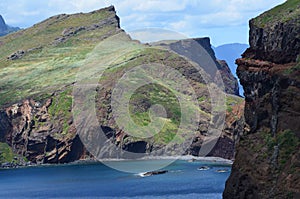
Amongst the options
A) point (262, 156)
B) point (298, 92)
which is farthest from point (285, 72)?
point (262, 156)

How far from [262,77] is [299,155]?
23.9 meters

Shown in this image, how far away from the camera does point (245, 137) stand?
14800 cm

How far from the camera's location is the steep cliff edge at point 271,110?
429 feet

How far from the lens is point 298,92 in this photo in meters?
131

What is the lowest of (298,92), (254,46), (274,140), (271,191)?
(271,191)

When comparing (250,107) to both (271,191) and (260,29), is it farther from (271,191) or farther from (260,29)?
(271,191)

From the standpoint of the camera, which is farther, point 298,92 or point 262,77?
point 262,77

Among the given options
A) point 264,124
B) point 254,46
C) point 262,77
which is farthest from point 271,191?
point 254,46

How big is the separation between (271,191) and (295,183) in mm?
6838

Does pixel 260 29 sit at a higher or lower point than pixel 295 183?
higher

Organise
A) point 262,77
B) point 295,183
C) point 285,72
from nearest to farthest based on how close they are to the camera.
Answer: point 295,183 < point 285,72 < point 262,77

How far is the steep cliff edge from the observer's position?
131 meters

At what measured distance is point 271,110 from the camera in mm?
140000

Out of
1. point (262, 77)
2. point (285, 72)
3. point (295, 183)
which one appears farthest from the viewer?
point (262, 77)
